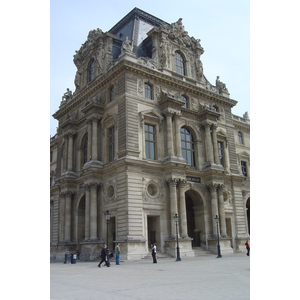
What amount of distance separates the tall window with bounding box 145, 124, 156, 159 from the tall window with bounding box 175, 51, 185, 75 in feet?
28.6

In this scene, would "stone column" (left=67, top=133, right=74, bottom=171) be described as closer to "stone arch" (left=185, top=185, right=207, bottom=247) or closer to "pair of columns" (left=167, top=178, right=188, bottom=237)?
"pair of columns" (left=167, top=178, right=188, bottom=237)

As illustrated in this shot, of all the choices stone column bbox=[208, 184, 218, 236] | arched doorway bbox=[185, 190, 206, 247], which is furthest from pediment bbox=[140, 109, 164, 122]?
stone column bbox=[208, 184, 218, 236]

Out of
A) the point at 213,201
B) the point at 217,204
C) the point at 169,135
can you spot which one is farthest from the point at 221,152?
the point at 169,135

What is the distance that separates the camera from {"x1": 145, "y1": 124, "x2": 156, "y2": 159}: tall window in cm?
3143

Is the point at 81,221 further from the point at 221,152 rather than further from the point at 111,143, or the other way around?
the point at 221,152

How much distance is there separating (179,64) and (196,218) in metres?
16.7

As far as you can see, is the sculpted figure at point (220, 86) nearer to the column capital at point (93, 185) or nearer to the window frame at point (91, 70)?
the window frame at point (91, 70)

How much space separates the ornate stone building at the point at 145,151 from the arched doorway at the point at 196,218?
0.33ft

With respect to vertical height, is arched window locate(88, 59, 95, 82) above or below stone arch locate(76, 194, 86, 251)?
above
